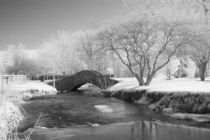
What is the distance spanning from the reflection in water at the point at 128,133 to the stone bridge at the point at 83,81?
18.1m

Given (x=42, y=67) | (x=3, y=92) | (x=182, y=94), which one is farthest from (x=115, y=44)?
(x=42, y=67)

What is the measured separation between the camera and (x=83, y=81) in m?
32.5

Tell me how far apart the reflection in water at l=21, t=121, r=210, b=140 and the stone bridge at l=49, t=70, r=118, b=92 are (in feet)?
59.3

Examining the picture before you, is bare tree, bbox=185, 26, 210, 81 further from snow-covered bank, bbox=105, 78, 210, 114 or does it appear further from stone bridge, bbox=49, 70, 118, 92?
stone bridge, bbox=49, 70, 118, 92

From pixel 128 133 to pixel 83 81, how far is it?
80.1 ft

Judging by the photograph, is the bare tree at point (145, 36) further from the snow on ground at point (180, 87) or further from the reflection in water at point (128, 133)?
the reflection in water at point (128, 133)

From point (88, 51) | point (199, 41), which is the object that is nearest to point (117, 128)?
point (199, 41)

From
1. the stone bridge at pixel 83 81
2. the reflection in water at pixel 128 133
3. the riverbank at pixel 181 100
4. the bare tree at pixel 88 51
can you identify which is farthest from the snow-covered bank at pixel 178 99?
the bare tree at pixel 88 51

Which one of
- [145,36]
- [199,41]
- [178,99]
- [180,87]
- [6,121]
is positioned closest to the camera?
[6,121]

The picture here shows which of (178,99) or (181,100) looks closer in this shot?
(181,100)

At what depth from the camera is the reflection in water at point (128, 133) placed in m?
7.82

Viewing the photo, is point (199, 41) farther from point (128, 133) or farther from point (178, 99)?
point (128, 133)

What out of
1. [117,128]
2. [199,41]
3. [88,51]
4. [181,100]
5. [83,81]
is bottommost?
[117,128]

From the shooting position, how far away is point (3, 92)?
524 centimetres
